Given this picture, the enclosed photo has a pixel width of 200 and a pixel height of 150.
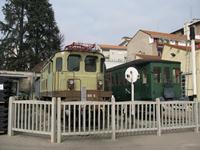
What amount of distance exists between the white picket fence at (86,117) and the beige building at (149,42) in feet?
143

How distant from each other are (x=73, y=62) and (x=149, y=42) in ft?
147

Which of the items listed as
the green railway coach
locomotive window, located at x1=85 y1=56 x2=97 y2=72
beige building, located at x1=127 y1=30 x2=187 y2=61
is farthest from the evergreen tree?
locomotive window, located at x1=85 y1=56 x2=97 y2=72

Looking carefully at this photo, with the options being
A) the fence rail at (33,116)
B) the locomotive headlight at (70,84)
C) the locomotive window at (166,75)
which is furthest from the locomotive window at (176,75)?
the fence rail at (33,116)

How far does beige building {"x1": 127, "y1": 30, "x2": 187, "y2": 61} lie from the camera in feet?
190

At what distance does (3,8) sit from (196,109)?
1814 inches

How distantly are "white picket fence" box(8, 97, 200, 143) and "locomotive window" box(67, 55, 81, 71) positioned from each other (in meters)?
3.79

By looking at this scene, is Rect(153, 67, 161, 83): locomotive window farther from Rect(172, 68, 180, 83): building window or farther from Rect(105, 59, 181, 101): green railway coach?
Rect(172, 68, 180, 83): building window

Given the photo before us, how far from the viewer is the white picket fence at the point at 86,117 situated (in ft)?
36.0

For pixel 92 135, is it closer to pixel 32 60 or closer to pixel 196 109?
pixel 196 109

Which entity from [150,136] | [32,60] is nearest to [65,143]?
[150,136]

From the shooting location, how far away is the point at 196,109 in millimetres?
13531

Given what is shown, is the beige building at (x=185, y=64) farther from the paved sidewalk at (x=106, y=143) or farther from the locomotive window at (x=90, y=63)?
the paved sidewalk at (x=106, y=143)

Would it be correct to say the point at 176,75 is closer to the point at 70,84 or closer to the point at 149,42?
the point at 70,84

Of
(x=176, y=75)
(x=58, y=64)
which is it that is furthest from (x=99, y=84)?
(x=176, y=75)
